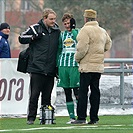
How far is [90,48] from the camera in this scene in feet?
41.2

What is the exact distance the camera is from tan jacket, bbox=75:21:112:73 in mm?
12422

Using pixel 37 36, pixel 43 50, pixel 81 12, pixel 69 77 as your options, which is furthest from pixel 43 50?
pixel 81 12

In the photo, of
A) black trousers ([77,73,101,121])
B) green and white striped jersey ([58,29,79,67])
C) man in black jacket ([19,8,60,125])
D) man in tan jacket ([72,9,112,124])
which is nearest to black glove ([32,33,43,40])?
man in black jacket ([19,8,60,125])

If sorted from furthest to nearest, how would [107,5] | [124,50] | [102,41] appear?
[124,50] < [107,5] < [102,41]

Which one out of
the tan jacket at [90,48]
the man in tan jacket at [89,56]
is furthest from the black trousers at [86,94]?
the tan jacket at [90,48]

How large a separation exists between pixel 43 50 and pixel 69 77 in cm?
60

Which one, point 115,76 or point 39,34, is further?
point 115,76

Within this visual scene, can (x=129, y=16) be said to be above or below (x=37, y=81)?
above

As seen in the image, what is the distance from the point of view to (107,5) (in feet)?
181

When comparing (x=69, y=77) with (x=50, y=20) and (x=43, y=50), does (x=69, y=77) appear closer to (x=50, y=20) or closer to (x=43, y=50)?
(x=43, y=50)

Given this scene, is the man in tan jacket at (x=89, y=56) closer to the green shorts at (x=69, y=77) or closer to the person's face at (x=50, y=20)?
the green shorts at (x=69, y=77)

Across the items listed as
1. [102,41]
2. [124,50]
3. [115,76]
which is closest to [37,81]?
[102,41]

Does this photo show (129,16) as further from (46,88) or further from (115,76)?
(46,88)

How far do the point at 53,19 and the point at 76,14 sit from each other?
42.7 meters
